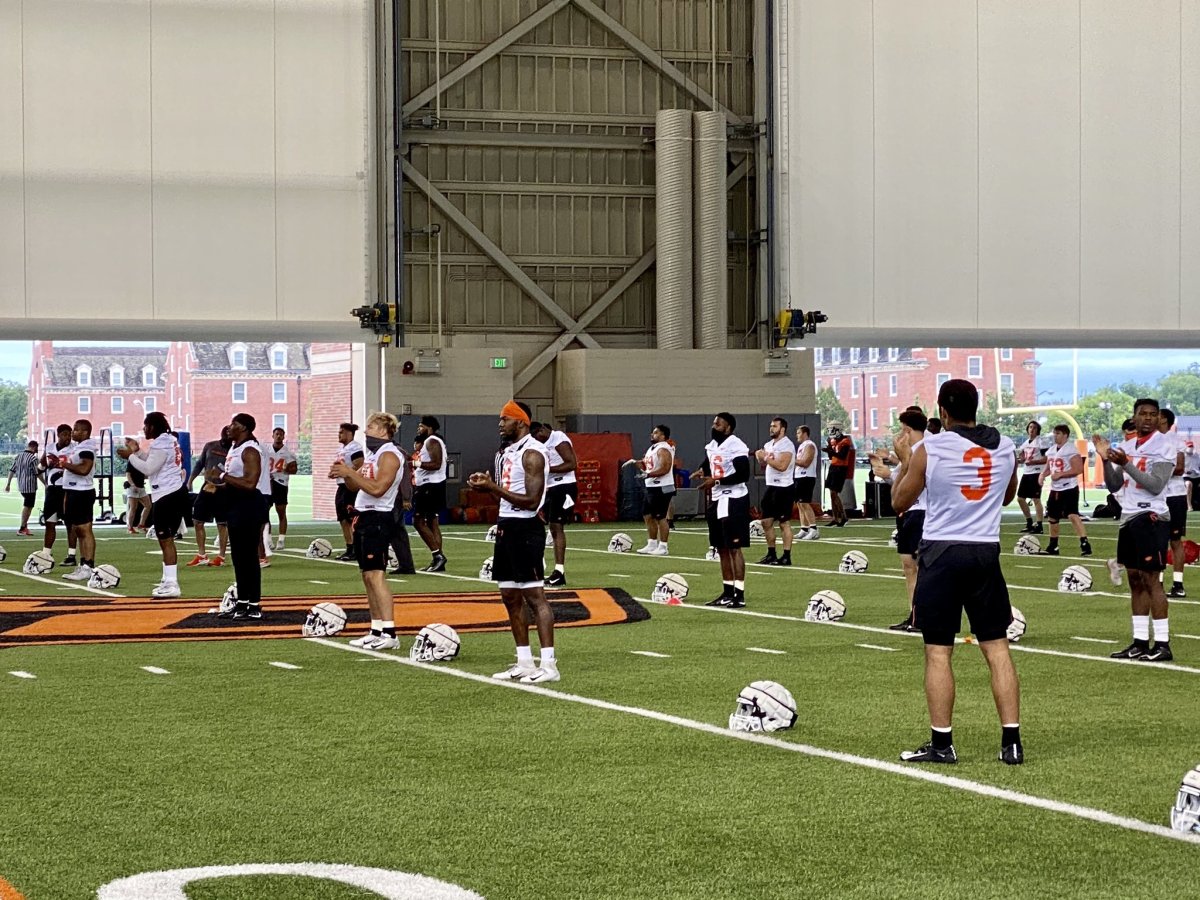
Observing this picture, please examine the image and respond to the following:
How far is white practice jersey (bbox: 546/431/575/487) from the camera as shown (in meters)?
19.0

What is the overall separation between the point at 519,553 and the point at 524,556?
4cm

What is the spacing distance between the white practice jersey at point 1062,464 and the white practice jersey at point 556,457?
28.6 ft

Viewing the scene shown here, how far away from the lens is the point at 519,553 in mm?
11602

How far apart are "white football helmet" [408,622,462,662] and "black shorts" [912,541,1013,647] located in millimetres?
5212

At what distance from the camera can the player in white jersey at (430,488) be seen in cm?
2245

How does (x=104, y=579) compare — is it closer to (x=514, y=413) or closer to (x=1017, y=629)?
(x=514, y=413)

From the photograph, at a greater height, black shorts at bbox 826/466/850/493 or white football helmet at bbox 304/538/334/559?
black shorts at bbox 826/466/850/493

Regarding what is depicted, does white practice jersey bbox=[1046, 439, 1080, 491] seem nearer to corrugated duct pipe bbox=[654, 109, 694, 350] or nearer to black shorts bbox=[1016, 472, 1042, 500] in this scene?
black shorts bbox=[1016, 472, 1042, 500]

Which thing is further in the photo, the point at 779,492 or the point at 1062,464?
the point at 1062,464

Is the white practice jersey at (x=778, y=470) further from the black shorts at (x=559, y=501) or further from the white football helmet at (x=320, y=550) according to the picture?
the white football helmet at (x=320, y=550)

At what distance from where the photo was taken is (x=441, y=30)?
37781 mm

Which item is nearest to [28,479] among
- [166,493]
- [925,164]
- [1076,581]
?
[166,493]

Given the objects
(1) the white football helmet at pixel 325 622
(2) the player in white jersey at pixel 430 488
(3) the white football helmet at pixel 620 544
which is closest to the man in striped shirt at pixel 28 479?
(3) the white football helmet at pixel 620 544

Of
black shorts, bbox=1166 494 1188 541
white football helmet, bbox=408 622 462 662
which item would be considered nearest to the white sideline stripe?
white football helmet, bbox=408 622 462 662
